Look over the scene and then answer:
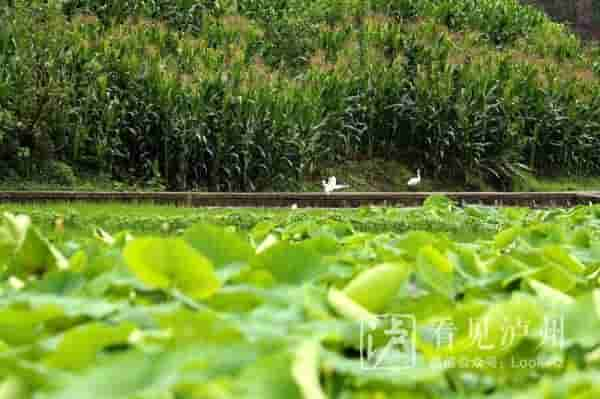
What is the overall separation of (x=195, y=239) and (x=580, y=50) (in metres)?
16.8

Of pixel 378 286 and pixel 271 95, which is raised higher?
pixel 378 286

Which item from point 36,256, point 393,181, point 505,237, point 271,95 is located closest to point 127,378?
point 36,256

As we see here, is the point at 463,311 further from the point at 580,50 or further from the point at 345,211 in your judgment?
the point at 580,50

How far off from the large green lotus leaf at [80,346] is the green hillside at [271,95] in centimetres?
885

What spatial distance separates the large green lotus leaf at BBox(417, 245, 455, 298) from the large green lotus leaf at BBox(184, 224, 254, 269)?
0.20 metres

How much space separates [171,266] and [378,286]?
197mm

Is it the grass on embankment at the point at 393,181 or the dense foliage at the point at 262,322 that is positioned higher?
the dense foliage at the point at 262,322

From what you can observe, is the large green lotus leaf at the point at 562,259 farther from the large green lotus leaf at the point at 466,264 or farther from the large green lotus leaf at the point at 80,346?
the large green lotus leaf at the point at 80,346

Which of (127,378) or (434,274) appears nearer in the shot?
(127,378)

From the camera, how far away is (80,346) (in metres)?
0.62

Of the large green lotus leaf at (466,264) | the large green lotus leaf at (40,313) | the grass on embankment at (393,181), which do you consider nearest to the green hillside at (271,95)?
the grass on embankment at (393,181)

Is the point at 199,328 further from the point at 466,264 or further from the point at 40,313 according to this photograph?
the point at 466,264

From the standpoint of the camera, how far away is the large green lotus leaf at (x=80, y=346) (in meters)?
0.61

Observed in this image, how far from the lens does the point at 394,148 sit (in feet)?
38.2
